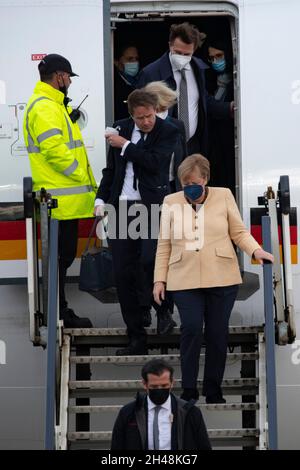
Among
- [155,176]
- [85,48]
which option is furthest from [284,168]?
[85,48]

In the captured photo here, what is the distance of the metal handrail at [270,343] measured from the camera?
8.20 m

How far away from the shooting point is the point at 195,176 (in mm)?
8484

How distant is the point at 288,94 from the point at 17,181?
7.40ft

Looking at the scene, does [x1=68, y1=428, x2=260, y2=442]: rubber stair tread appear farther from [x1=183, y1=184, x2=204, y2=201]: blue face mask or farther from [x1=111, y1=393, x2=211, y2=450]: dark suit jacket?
[x1=183, y1=184, x2=204, y2=201]: blue face mask

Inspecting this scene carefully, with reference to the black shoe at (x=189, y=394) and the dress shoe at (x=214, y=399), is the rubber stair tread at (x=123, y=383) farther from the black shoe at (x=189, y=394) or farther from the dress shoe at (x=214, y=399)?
the black shoe at (x=189, y=394)

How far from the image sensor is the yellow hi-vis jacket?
9.26m

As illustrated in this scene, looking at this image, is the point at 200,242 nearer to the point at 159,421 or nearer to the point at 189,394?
the point at 189,394

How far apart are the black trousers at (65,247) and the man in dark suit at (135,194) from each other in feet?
1.26

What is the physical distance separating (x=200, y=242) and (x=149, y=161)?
78cm

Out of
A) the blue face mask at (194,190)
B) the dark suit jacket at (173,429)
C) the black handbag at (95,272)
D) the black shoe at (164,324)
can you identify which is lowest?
the dark suit jacket at (173,429)

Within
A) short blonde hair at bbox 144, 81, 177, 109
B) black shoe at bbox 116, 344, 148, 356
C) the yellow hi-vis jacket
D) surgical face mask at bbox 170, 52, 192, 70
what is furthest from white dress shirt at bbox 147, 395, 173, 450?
surgical face mask at bbox 170, 52, 192, 70

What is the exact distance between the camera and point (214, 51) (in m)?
10.6

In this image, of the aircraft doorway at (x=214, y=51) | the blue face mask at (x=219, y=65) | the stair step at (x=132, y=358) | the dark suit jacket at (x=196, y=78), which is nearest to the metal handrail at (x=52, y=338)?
the stair step at (x=132, y=358)

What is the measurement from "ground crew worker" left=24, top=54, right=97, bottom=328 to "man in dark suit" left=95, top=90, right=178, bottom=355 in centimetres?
29
